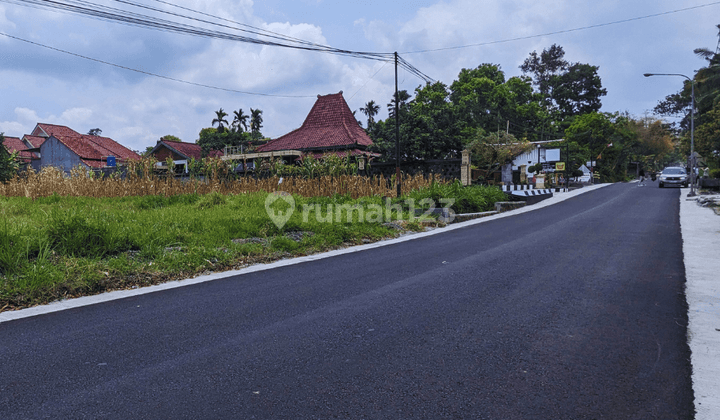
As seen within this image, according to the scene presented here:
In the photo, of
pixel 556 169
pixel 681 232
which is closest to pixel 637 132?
pixel 556 169

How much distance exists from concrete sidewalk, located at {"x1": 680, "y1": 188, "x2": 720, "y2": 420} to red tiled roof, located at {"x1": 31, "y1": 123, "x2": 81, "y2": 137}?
171ft

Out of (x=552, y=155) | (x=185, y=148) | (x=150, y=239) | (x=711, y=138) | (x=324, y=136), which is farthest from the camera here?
(x=552, y=155)

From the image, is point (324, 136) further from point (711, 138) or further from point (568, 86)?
point (568, 86)

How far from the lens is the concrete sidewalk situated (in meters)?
2.67

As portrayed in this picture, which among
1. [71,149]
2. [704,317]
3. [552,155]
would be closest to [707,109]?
[552,155]

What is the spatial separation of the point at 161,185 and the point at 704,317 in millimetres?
14580

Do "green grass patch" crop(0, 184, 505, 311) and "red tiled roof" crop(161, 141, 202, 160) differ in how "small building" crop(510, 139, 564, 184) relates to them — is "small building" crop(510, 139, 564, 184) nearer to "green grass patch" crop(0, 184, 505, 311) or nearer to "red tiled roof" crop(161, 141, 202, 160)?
"red tiled roof" crop(161, 141, 202, 160)

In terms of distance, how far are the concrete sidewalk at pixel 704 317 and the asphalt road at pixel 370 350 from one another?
0.29ft

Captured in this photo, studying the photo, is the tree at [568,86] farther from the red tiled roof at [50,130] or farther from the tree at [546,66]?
the red tiled roof at [50,130]

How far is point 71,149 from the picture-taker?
127 ft

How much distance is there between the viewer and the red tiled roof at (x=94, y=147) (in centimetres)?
3965

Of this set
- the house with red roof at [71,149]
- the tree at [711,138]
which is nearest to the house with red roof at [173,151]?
the house with red roof at [71,149]

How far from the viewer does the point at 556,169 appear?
A: 47.8 m

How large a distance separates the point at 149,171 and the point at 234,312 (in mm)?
13141
